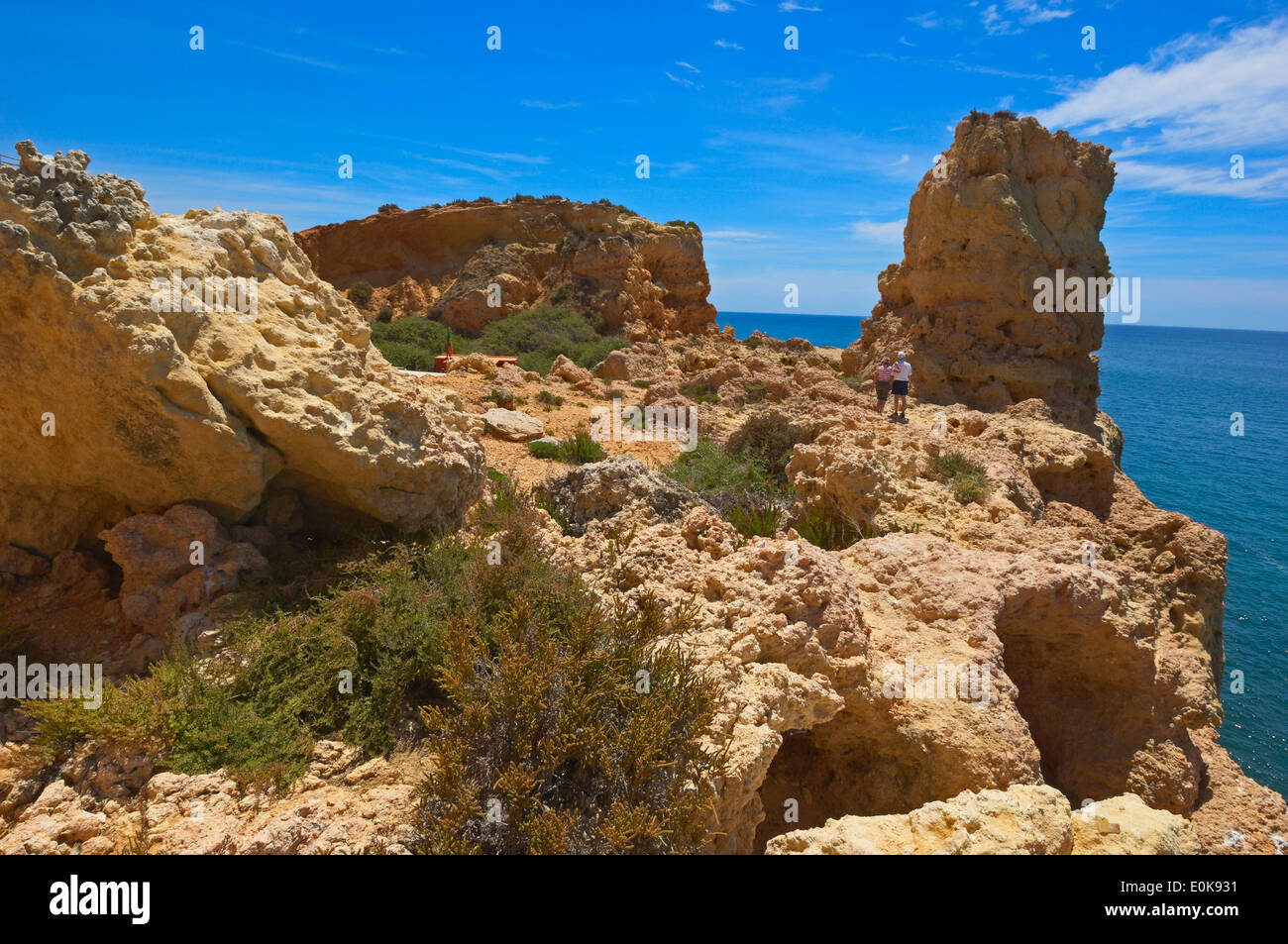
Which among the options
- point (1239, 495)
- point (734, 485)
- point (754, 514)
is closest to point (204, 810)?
point (754, 514)

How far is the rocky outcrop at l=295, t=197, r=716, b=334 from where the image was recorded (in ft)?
85.5

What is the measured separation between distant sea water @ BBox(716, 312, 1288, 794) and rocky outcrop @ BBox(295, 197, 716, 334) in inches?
434

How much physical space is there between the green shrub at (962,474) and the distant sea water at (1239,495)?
6202 mm

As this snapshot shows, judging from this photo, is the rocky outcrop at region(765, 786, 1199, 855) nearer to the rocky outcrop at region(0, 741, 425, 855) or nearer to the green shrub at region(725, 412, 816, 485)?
the rocky outcrop at region(0, 741, 425, 855)

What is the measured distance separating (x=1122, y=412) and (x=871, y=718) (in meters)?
53.1

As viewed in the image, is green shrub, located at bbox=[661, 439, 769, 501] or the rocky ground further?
green shrub, located at bbox=[661, 439, 769, 501]

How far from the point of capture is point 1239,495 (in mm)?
26688

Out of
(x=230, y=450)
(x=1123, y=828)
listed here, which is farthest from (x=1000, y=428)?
(x=230, y=450)

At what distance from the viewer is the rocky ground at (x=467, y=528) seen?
3.07m

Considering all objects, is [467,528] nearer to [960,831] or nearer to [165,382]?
[165,382]

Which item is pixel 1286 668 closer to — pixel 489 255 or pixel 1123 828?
pixel 1123 828

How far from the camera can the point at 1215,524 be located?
74.7 feet

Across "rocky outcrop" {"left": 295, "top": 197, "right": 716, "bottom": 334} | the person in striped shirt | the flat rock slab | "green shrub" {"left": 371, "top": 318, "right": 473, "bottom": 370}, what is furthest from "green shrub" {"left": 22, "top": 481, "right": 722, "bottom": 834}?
"rocky outcrop" {"left": 295, "top": 197, "right": 716, "bottom": 334}

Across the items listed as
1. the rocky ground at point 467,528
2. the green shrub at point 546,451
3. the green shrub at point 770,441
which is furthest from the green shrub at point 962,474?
the green shrub at point 546,451
